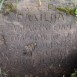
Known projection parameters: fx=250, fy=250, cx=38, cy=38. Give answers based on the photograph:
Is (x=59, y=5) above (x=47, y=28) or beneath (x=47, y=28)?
above

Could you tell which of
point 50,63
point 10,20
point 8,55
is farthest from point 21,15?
point 50,63

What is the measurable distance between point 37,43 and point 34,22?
27 centimetres

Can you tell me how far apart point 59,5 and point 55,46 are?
502 mm

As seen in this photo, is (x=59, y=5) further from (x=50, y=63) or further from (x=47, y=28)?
(x=50, y=63)

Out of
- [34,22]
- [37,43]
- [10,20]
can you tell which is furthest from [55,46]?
[10,20]

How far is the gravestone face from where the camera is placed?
108 inches

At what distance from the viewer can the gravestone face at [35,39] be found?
2756 millimetres

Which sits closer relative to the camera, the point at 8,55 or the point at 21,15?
the point at 21,15

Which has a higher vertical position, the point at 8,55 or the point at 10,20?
the point at 10,20

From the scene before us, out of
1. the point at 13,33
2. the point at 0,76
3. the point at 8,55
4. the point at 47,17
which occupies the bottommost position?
the point at 0,76

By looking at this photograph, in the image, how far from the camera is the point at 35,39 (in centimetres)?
289

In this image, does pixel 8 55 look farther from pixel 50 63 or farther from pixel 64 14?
pixel 64 14

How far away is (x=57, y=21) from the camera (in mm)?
2779

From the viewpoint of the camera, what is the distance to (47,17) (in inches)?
109
